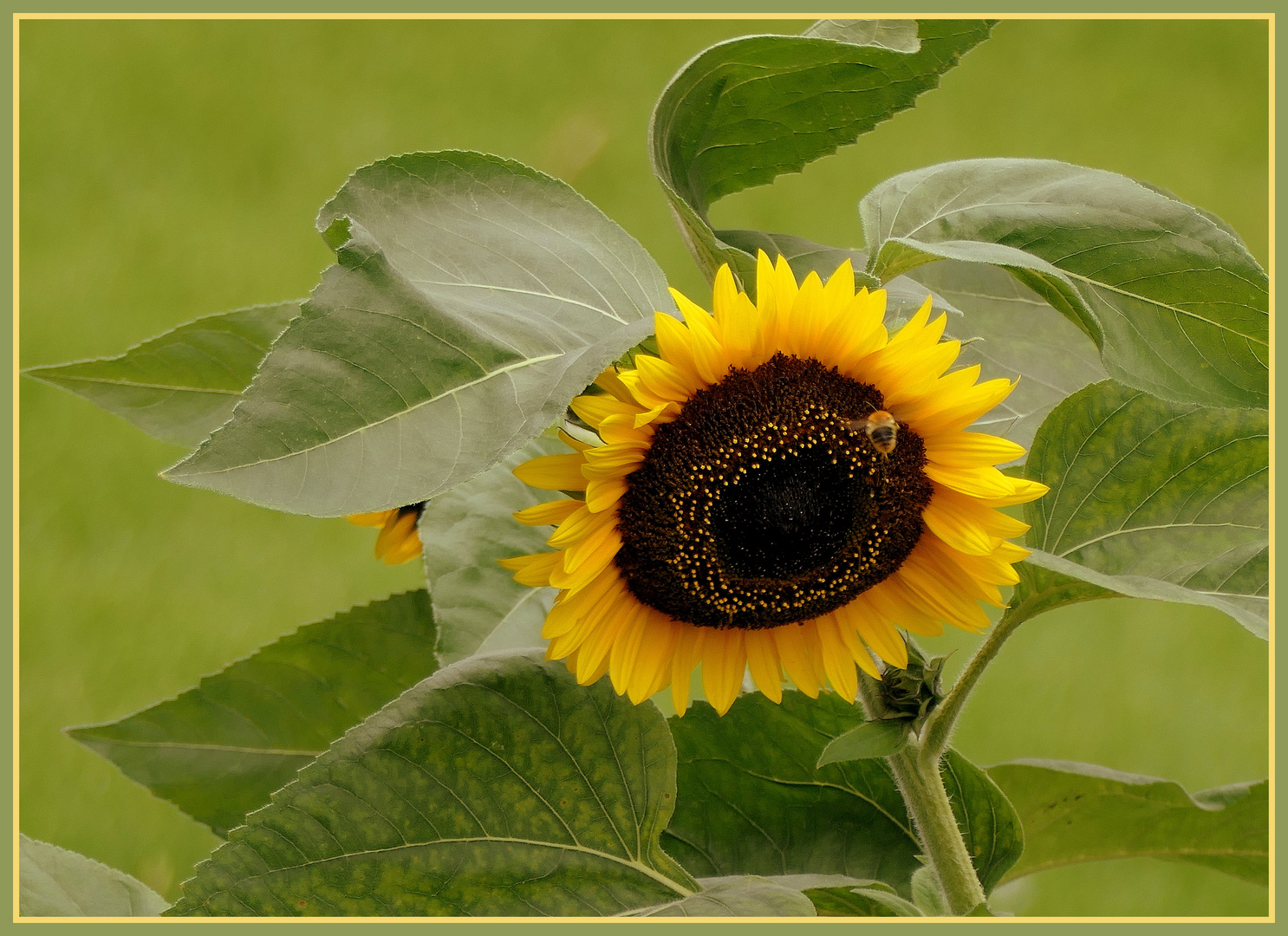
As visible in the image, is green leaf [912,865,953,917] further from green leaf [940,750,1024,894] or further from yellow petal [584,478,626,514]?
yellow petal [584,478,626,514]

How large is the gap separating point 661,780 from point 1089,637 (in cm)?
107

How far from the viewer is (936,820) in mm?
367

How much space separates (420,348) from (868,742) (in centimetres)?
16

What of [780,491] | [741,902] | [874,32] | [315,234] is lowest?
[741,902]

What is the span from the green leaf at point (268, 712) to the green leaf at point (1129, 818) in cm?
21

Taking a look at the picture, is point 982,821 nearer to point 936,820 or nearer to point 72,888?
point 936,820

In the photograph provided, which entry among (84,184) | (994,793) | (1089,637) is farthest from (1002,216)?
(84,184)

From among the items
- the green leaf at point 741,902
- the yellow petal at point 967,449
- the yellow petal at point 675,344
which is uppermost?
the yellow petal at point 675,344

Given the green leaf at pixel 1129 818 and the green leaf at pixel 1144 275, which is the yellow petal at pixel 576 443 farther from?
the green leaf at pixel 1129 818

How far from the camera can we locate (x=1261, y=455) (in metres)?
0.37

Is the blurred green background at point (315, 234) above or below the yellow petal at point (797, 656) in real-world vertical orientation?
above

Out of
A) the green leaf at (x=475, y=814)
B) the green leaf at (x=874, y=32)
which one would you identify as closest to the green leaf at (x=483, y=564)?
the green leaf at (x=475, y=814)

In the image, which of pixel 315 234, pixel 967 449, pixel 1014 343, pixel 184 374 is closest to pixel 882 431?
pixel 967 449

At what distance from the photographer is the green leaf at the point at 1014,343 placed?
1.40 feet
